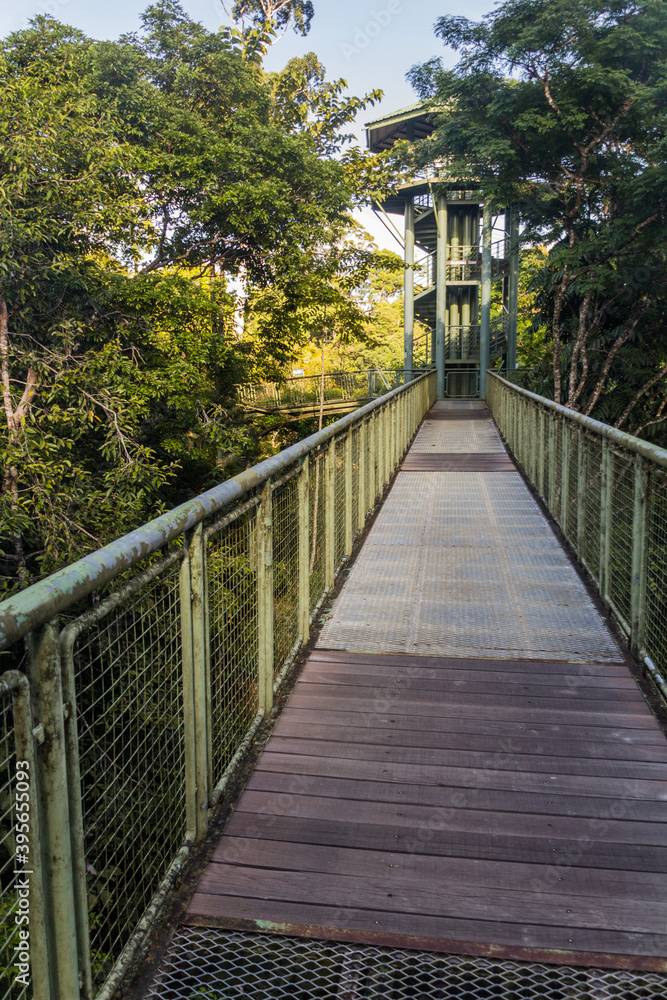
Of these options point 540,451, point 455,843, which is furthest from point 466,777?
point 540,451

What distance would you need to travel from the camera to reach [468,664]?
4.14 metres

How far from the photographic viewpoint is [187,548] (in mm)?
2512

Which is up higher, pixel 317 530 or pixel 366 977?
pixel 317 530

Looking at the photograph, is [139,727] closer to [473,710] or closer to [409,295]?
[473,710]

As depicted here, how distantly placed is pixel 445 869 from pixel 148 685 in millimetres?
1110

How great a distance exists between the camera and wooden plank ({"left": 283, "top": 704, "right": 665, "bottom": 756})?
330 centimetres

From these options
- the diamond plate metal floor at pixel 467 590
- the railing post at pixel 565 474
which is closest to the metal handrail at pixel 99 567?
the diamond plate metal floor at pixel 467 590

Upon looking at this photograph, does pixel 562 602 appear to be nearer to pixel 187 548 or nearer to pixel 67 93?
pixel 187 548

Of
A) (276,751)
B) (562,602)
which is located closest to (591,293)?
(562,602)

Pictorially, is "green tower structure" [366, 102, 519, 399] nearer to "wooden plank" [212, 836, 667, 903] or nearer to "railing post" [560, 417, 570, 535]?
"railing post" [560, 417, 570, 535]

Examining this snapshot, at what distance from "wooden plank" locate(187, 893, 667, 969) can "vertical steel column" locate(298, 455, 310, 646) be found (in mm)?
2181

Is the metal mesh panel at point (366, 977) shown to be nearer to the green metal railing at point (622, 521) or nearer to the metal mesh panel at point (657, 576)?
the green metal railing at point (622, 521)

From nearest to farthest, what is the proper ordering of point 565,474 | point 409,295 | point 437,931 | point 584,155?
point 437,931
point 565,474
point 584,155
point 409,295

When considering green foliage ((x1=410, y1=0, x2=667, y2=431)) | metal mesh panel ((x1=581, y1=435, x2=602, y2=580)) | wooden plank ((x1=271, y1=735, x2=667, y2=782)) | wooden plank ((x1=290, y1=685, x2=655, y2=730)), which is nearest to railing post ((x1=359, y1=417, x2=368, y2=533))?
metal mesh panel ((x1=581, y1=435, x2=602, y2=580))
